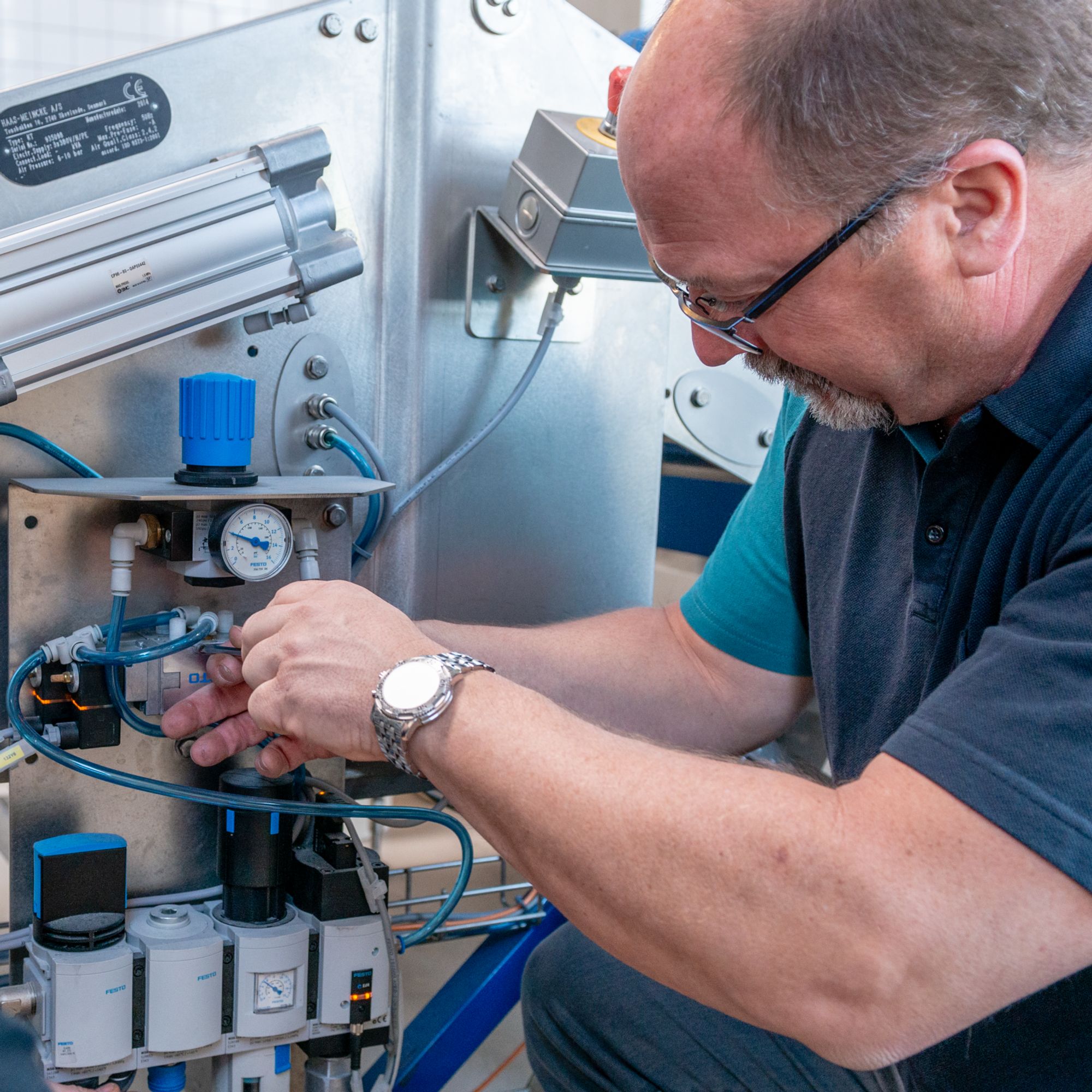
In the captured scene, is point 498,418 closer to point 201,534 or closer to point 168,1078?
point 201,534

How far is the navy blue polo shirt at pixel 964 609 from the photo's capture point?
669 mm

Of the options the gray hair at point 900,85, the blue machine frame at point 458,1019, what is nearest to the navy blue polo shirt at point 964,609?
the gray hair at point 900,85

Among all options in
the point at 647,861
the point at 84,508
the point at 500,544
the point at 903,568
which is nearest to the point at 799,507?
the point at 903,568

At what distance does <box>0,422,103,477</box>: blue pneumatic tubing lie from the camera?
41.2 inches

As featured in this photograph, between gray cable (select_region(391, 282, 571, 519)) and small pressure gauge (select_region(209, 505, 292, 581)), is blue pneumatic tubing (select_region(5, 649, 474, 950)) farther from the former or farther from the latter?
gray cable (select_region(391, 282, 571, 519))

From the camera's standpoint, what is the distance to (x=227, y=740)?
3.52 ft

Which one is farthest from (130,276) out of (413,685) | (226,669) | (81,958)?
(81,958)

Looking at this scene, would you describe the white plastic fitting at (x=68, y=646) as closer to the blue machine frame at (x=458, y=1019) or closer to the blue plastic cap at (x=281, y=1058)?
the blue plastic cap at (x=281, y=1058)

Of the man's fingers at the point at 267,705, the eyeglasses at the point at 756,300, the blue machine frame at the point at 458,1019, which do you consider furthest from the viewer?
the blue machine frame at the point at 458,1019

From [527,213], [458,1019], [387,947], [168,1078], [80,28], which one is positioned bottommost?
[458,1019]

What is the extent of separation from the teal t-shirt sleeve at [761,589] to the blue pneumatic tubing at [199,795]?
0.33 metres

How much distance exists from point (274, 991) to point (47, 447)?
20.6 inches

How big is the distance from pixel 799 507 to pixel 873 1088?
539 mm

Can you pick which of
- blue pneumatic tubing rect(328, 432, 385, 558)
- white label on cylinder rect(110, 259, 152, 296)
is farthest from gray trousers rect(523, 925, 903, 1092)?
white label on cylinder rect(110, 259, 152, 296)
